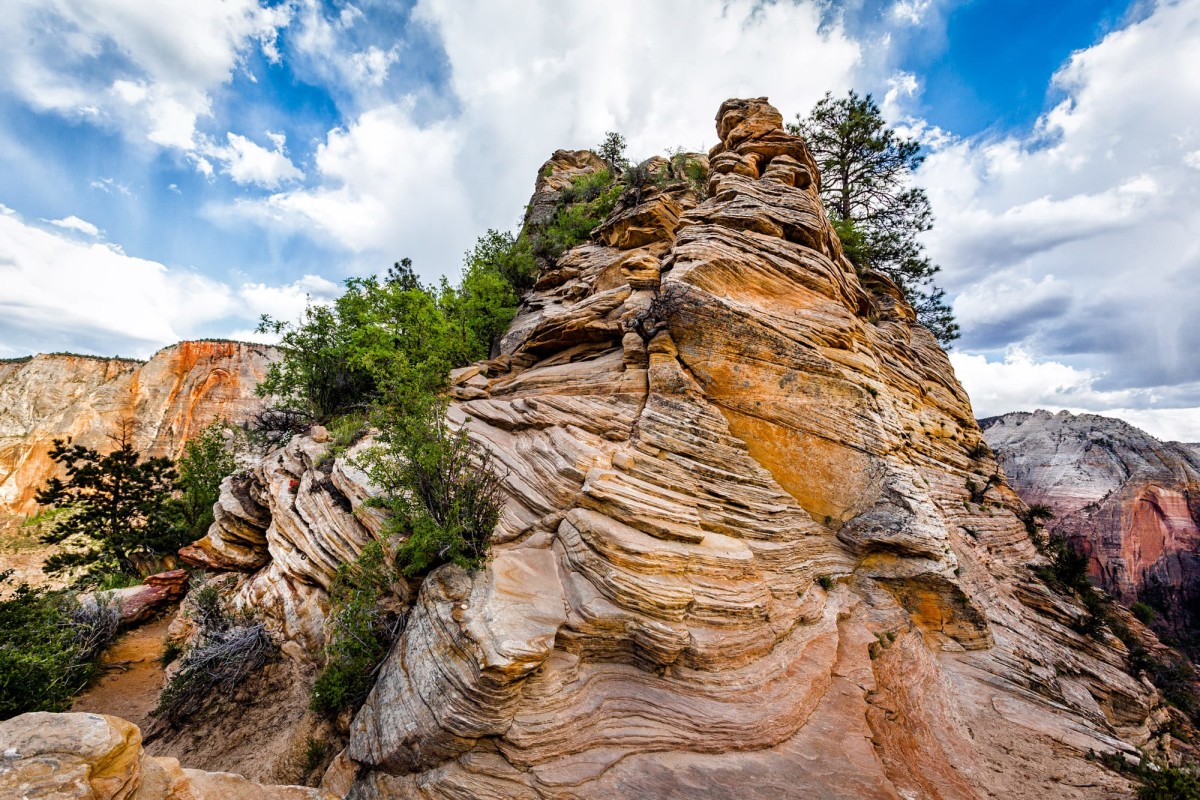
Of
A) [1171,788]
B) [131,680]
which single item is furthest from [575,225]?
[1171,788]

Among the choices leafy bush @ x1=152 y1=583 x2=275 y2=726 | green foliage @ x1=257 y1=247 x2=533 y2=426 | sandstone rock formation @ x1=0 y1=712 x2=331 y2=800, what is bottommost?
leafy bush @ x1=152 y1=583 x2=275 y2=726

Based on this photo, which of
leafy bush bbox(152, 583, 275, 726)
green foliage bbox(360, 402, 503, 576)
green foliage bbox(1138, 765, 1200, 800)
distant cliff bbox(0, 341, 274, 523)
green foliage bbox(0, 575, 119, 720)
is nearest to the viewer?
green foliage bbox(1138, 765, 1200, 800)

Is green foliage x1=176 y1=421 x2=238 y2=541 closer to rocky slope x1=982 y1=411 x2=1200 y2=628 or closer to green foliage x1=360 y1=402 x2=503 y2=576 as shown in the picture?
green foliage x1=360 y1=402 x2=503 y2=576

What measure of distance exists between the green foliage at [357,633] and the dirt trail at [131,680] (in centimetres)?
580

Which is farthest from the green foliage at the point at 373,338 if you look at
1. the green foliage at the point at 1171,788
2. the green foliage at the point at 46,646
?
the green foliage at the point at 1171,788

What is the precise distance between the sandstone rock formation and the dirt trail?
766 cm

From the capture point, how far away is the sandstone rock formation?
4254mm

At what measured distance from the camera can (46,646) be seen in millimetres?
9047

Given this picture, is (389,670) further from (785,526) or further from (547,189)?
(547,189)

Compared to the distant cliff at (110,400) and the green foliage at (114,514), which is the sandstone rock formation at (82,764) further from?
the distant cliff at (110,400)

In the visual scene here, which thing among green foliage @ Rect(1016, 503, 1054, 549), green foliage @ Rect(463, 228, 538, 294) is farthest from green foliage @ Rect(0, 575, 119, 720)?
green foliage @ Rect(1016, 503, 1054, 549)

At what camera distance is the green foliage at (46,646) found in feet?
27.6

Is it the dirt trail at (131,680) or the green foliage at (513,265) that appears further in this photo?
the green foliage at (513,265)

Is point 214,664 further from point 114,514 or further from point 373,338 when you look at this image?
point 114,514
